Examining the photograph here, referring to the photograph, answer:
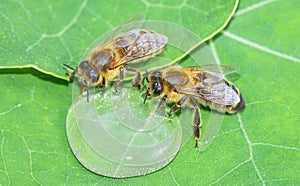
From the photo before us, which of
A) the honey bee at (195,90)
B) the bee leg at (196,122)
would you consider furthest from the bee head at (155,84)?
the bee leg at (196,122)

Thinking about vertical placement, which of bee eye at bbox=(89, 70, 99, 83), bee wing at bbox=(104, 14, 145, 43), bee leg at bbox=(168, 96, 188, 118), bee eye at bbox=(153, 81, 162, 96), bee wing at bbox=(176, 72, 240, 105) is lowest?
bee leg at bbox=(168, 96, 188, 118)

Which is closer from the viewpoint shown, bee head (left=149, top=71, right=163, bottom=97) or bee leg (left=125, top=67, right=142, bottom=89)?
bee head (left=149, top=71, right=163, bottom=97)

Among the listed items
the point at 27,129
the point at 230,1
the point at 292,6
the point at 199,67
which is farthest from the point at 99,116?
the point at 292,6

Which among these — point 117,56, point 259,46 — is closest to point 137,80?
point 117,56

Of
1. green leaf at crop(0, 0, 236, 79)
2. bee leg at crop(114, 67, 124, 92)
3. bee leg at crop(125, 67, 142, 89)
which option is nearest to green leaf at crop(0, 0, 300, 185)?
green leaf at crop(0, 0, 236, 79)

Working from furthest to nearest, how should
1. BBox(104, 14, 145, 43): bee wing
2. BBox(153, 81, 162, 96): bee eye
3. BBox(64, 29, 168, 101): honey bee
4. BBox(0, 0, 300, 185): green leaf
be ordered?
BBox(104, 14, 145, 43): bee wing, BBox(64, 29, 168, 101): honey bee, BBox(153, 81, 162, 96): bee eye, BBox(0, 0, 300, 185): green leaf

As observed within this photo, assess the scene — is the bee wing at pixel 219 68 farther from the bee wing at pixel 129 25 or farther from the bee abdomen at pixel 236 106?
the bee wing at pixel 129 25

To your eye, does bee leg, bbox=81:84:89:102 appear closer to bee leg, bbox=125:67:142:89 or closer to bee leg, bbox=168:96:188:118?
bee leg, bbox=125:67:142:89
